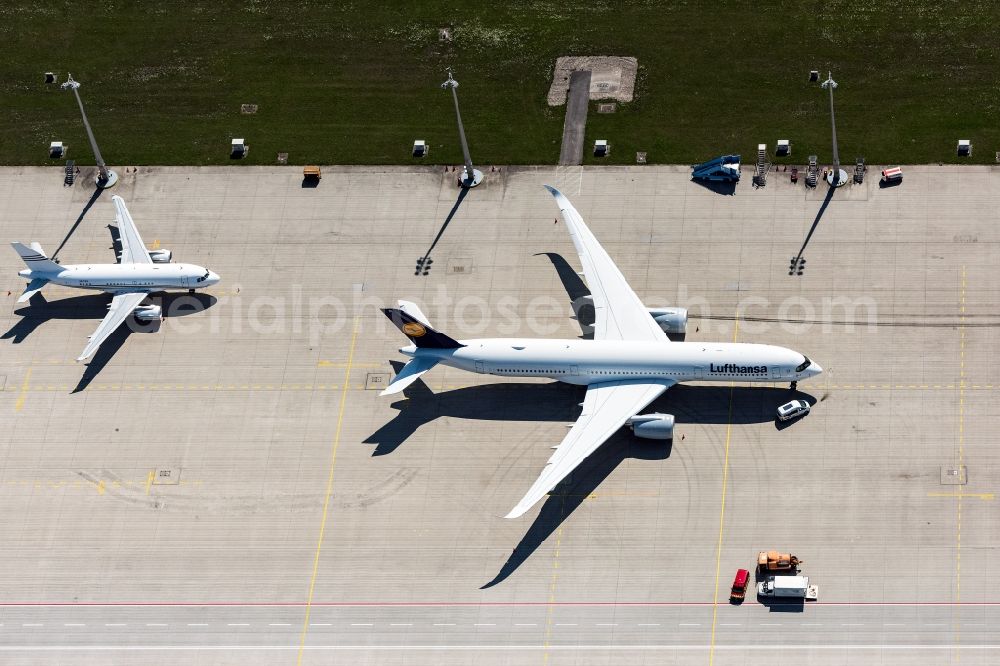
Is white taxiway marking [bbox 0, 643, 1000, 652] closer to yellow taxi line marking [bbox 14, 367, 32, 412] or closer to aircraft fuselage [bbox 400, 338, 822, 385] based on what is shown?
aircraft fuselage [bbox 400, 338, 822, 385]

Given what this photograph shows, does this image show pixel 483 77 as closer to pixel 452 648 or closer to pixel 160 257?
pixel 160 257

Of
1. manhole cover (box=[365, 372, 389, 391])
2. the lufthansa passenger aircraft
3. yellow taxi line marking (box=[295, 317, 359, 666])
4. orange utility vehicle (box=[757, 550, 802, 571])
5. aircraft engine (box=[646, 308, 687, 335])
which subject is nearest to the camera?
orange utility vehicle (box=[757, 550, 802, 571])

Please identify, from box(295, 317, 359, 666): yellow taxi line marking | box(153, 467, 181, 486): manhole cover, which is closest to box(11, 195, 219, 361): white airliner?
box(153, 467, 181, 486): manhole cover

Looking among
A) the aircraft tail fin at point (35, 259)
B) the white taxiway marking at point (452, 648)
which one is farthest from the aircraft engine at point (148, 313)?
the white taxiway marking at point (452, 648)

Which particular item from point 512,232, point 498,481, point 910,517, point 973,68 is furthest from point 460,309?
point 973,68

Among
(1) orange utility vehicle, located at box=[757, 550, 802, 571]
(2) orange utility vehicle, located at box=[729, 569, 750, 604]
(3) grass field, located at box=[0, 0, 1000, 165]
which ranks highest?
(3) grass field, located at box=[0, 0, 1000, 165]

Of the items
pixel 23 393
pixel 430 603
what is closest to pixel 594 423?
pixel 430 603

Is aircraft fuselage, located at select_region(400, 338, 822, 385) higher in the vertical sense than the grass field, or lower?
lower

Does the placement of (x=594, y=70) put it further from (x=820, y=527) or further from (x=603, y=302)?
(x=820, y=527)
